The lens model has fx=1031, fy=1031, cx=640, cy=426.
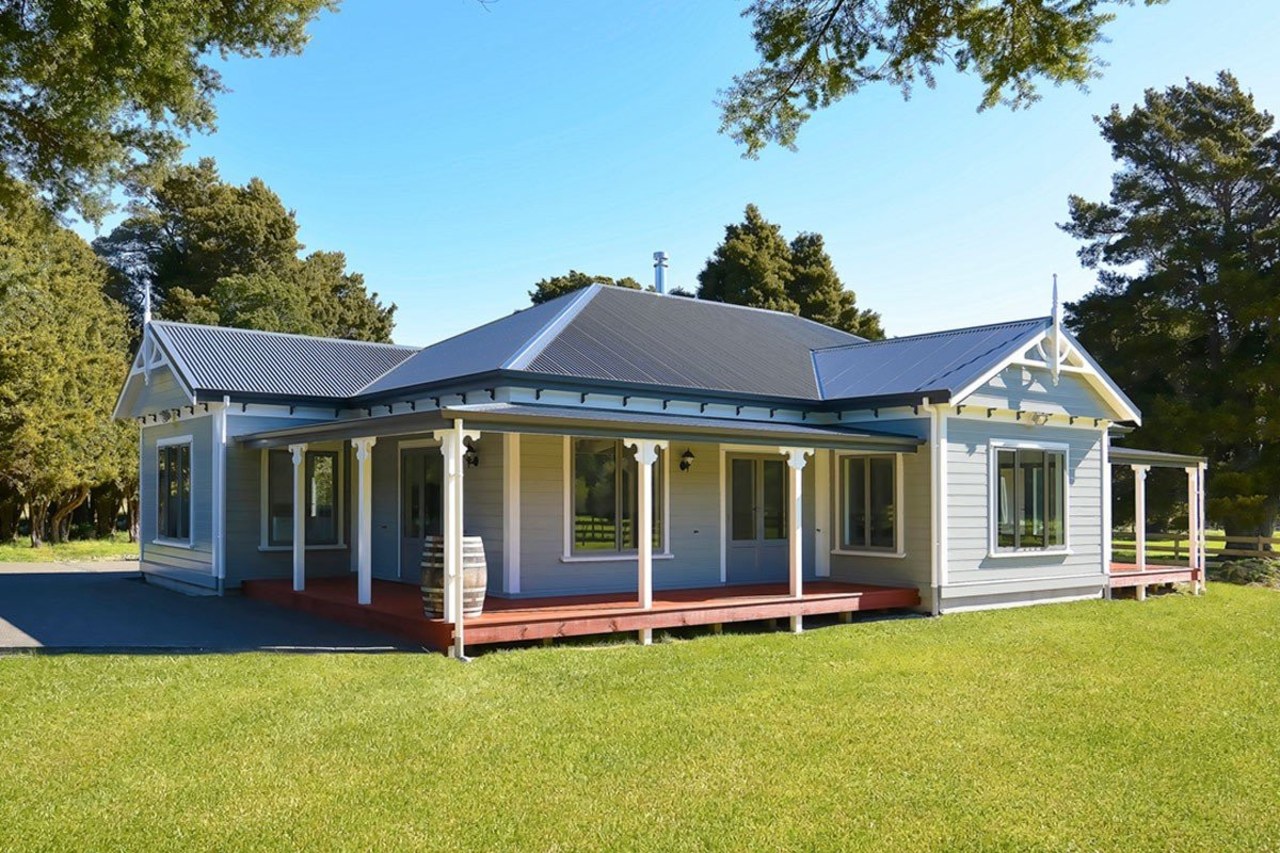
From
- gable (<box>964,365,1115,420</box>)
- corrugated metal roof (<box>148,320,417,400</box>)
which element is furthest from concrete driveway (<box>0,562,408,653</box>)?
gable (<box>964,365,1115,420</box>)

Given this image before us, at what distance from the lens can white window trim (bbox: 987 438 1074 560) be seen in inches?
575

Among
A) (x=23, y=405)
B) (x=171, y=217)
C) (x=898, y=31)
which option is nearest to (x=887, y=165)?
(x=898, y=31)

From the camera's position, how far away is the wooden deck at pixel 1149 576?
55.4 ft

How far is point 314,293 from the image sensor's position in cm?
4078

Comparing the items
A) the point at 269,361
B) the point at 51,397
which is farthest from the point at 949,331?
the point at 51,397

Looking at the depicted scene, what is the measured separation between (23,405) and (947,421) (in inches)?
791

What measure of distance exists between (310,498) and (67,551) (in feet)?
40.7

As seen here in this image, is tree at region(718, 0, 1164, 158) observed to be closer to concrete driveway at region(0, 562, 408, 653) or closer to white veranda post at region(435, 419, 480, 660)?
white veranda post at region(435, 419, 480, 660)

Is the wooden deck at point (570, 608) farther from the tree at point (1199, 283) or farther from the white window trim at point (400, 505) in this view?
the tree at point (1199, 283)

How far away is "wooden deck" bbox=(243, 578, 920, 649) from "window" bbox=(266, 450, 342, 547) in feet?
3.49

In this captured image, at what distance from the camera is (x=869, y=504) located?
586 inches

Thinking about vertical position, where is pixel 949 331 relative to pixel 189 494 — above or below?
above

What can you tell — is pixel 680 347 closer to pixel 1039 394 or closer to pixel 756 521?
pixel 756 521

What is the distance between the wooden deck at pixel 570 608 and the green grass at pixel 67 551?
11145 mm
